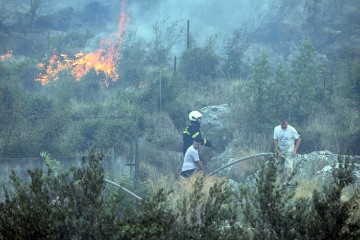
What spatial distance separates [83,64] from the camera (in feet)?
89.5

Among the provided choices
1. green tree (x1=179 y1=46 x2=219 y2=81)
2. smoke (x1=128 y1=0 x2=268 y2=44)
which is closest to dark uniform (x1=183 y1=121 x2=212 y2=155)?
green tree (x1=179 y1=46 x2=219 y2=81)

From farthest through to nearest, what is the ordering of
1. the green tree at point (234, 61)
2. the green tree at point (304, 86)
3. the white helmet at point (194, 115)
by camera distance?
the green tree at point (234, 61) → the green tree at point (304, 86) → the white helmet at point (194, 115)

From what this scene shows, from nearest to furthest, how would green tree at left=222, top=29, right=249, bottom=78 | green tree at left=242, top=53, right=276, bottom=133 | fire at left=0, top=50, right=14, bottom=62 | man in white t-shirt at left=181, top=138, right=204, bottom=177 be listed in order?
man in white t-shirt at left=181, top=138, right=204, bottom=177, green tree at left=242, top=53, right=276, bottom=133, green tree at left=222, top=29, right=249, bottom=78, fire at left=0, top=50, right=14, bottom=62

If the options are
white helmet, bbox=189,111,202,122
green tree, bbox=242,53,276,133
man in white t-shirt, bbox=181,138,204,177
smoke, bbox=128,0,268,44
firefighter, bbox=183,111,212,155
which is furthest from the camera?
smoke, bbox=128,0,268,44

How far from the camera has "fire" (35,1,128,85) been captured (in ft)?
86.2

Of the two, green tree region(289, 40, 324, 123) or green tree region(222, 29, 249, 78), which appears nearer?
green tree region(289, 40, 324, 123)

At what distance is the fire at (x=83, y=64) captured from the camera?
86.2 feet

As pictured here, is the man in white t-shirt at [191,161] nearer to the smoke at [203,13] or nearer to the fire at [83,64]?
the fire at [83,64]

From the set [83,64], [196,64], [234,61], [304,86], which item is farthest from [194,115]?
[83,64]

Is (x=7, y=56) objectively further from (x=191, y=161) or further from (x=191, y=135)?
(x=191, y=161)

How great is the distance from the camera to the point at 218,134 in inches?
770

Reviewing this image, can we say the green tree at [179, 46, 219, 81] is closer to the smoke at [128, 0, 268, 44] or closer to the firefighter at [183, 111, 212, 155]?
the firefighter at [183, 111, 212, 155]

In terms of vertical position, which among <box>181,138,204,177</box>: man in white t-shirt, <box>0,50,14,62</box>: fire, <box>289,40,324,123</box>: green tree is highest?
<box>0,50,14,62</box>: fire

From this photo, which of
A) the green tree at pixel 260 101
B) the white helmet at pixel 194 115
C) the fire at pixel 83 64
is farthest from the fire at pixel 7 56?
the white helmet at pixel 194 115
